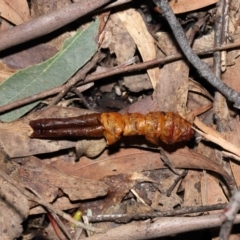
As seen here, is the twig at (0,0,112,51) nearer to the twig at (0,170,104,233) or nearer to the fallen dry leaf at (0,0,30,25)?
the fallen dry leaf at (0,0,30,25)

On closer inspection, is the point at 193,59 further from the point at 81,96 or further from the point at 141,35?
the point at 81,96

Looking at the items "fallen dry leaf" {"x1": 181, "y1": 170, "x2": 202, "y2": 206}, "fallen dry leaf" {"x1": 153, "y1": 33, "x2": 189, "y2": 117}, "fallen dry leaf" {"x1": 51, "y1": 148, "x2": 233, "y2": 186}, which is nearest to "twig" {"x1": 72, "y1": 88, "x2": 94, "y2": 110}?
"fallen dry leaf" {"x1": 51, "y1": 148, "x2": 233, "y2": 186}

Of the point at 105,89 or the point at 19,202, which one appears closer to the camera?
the point at 19,202

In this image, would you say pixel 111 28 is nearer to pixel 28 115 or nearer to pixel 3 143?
pixel 28 115

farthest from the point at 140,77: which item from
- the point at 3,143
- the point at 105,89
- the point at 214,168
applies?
the point at 3,143

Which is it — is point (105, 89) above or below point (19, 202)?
above

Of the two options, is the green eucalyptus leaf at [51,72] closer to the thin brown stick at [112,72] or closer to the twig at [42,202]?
the thin brown stick at [112,72]

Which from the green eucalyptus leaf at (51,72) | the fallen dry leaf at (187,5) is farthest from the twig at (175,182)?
the fallen dry leaf at (187,5)
